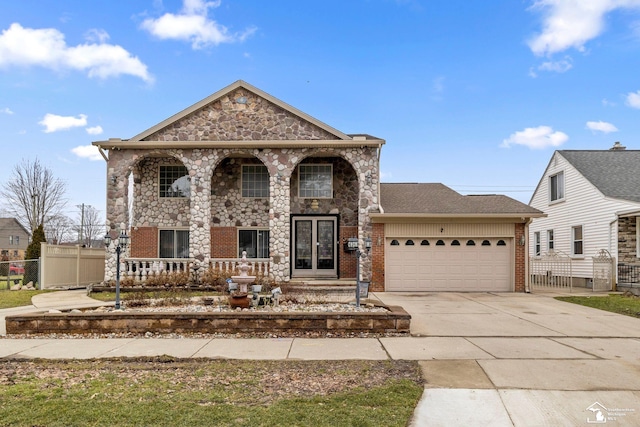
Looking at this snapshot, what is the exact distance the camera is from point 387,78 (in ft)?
60.7

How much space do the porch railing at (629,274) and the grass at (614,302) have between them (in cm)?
171

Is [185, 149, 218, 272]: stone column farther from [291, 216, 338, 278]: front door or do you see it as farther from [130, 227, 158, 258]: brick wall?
[291, 216, 338, 278]: front door

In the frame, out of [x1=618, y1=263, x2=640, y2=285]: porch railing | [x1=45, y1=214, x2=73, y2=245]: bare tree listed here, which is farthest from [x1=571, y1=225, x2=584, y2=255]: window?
[x1=45, y1=214, x2=73, y2=245]: bare tree

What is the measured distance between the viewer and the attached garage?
16.2 meters

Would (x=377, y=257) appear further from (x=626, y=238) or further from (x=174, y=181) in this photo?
(x=626, y=238)

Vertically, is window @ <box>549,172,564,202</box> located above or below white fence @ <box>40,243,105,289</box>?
above

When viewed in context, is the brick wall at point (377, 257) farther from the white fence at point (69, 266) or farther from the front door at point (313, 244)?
the white fence at point (69, 266)

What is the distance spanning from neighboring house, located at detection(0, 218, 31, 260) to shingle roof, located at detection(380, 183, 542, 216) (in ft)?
188

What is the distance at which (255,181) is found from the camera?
17.9 meters

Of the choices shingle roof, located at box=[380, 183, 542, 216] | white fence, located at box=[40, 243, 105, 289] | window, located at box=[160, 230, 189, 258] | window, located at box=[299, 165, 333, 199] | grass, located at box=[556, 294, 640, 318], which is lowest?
grass, located at box=[556, 294, 640, 318]

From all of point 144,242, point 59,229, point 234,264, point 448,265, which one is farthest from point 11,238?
point 448,265

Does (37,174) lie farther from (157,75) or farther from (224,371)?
(224,371)
